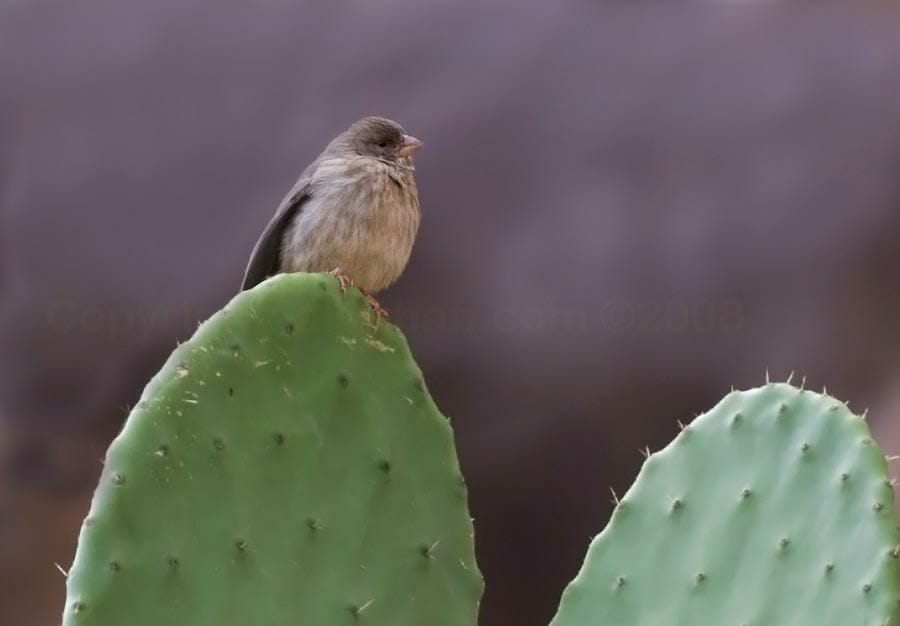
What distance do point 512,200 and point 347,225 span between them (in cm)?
71

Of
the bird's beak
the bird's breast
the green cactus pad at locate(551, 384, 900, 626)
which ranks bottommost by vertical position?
the green cactus pad at locate(551, 384, 900, 626)

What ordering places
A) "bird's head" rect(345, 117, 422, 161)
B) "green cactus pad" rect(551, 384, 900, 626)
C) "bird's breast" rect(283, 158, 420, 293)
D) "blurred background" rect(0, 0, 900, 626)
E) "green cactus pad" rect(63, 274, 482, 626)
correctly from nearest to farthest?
1. "green cactus pad" rect(63, 274, 482, 626)
2. "green cactus pad" rect(551, 384, 900, 626)
3. "bird's breast" rect(283, 158, 420, 293)
4. "bird's head" rect(345, 117, 422, 161)
5. "blurred background" rect(0, 0, 900, 626)

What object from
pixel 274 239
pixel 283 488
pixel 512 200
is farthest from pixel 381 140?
pixel 283 488

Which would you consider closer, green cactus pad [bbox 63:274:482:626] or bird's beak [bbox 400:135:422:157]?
green cactus pad [bbox 63:274:482:626]

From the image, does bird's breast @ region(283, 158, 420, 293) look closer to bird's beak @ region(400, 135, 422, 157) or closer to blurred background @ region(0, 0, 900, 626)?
bird's beak @ region(400, 135, 422, 157)

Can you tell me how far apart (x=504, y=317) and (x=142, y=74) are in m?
0.74

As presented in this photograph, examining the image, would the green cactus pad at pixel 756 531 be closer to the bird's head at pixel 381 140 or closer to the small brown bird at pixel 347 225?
the small brown bird at pixel 347 225

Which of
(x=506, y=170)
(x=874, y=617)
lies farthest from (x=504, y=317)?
(x=874, y=617)

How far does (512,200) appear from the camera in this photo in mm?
2117

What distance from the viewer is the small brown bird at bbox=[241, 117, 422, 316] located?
1.44 m

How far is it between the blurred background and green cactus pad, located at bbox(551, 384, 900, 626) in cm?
87

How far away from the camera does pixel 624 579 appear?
1168mm

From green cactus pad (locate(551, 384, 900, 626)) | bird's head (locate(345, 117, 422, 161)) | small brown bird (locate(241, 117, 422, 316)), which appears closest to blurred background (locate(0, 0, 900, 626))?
bird's head (locate(345, 117, 422, 161))

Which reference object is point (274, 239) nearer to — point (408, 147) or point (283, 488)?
point (408, 147)
